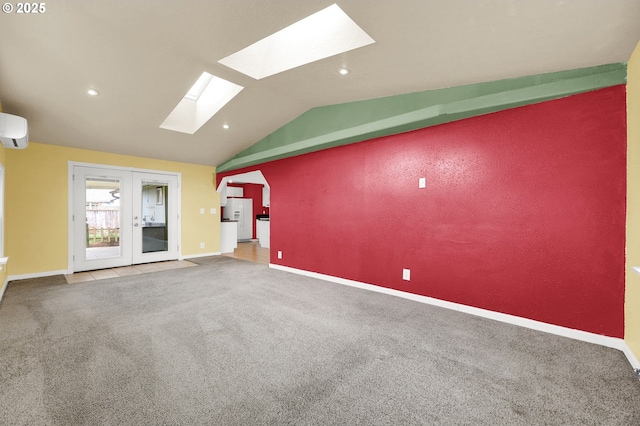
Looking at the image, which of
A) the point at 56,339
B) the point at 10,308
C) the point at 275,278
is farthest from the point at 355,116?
the point at 10,308

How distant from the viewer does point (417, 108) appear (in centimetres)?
333

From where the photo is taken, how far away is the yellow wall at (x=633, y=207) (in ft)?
6.95

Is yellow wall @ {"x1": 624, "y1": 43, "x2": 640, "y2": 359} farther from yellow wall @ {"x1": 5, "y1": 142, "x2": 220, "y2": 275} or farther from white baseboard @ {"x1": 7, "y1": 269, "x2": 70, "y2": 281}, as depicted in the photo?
white baseboard @ {"x1": 7, "y1": 269, "x2": 70, "y2": 281}

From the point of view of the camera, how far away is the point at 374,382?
74.4 inches

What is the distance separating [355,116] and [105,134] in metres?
4.42

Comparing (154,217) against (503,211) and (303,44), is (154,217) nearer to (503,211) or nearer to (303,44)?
(303,44)

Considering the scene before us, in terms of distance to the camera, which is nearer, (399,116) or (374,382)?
(374,382)

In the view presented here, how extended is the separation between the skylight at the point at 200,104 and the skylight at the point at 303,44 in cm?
87

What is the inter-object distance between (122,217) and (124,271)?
1224mm

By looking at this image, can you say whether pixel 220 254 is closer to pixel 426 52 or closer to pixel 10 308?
pixel 10 308

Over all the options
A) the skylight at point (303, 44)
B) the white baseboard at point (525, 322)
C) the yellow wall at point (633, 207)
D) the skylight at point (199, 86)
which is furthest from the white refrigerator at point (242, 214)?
the yellow wall at point (633, 207)

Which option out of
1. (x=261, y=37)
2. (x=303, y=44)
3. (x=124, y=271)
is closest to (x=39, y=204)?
(x=124, y=271)

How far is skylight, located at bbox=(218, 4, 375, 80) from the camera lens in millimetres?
2537

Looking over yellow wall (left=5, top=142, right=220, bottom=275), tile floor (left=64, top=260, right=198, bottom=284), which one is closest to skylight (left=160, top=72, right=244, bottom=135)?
yellow wall (left=5, top=142, right=220, bottom=275)
